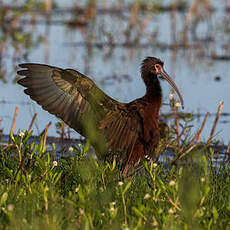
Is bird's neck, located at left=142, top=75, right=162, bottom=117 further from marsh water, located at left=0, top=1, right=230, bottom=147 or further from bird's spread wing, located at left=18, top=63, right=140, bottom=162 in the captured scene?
marsh water, located at left=0, top=1, right=230, bottom=147

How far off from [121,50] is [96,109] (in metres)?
8.37

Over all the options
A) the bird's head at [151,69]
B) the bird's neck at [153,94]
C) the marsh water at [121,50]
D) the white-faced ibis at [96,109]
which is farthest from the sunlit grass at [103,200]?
the marsh water at [121,50]

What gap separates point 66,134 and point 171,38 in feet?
25.2

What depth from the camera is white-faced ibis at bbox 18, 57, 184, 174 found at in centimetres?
553

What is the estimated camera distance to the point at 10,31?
1491cm

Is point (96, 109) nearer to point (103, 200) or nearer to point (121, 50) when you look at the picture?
point (103, 200)

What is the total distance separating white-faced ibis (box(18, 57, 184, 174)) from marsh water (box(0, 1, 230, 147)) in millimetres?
1685

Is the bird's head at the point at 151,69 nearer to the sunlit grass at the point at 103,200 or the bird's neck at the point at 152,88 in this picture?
the bird's neck at the point at 152,88

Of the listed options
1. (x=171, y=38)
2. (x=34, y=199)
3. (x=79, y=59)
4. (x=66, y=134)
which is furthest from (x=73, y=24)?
(x=34, y=199)

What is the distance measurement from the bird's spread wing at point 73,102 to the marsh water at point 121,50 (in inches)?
72.0

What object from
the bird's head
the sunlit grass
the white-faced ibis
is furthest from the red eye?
the sunlit grass

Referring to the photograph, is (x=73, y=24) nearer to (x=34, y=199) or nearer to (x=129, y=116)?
(x=129, y=116)

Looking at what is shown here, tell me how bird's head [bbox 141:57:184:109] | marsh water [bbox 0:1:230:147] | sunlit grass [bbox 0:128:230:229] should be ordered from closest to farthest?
sunlit grass [bbox 0:128:230:229], bird's head [bbox 141:57:184:109], marsh water [bbox 0:1:230:147]

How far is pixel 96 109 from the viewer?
219 inches
